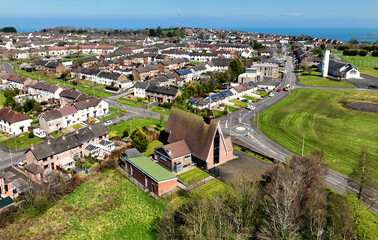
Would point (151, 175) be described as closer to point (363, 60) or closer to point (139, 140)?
point (139, 140)

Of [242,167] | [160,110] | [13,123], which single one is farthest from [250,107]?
[13,123]

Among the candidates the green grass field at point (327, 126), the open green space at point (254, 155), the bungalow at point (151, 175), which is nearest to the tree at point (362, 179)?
the green grass field at point (327, 126)

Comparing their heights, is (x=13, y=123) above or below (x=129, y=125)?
above

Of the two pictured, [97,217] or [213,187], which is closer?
[97,217]

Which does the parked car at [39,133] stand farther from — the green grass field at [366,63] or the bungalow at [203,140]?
the green grass field at [366,63]

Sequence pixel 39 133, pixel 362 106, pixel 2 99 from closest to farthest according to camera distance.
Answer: pixel 39 133, pixel 362 106, pixel 2 99

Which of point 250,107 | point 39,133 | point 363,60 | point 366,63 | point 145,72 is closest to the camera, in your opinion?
point 39,133

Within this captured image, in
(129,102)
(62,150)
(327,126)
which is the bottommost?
(62,150)
